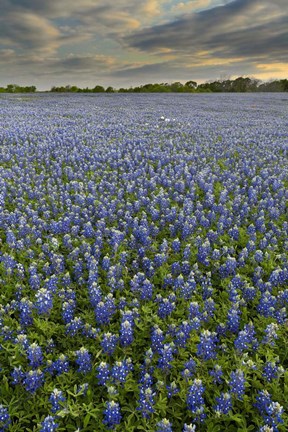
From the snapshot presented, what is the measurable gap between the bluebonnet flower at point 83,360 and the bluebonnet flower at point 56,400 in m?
0.38

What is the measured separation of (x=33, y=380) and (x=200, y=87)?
246ft

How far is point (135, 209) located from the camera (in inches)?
281

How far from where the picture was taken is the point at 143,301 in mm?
4531

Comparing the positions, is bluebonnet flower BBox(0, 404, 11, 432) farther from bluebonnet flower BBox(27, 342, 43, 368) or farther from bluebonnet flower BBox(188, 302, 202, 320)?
bluebonnet flower BBox(188, 302, 202, 320)

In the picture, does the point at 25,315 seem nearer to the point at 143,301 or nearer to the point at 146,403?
the point at 143,301

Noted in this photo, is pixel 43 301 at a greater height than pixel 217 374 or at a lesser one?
greater

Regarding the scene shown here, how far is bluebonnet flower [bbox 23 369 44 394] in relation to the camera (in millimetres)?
3076

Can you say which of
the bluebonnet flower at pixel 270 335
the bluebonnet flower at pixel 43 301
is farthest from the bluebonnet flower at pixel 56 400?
the bluebonnet flower at pixel 270 335

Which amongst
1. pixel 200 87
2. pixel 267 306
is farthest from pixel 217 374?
pixel 200 87

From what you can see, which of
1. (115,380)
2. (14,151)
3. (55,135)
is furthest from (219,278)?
(55,135)

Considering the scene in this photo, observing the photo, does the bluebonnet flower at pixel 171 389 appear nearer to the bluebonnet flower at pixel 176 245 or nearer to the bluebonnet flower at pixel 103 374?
the bluebonnet flower at pixel 103 374

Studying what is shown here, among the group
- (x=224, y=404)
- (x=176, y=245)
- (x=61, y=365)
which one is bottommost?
(x=224, y=404)

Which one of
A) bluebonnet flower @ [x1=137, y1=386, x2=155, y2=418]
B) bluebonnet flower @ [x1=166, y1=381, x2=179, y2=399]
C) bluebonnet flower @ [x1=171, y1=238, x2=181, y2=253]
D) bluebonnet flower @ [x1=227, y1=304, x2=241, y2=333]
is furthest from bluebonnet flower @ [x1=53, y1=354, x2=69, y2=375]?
bluebonnet flower @ [x1=171, y1=238, x2=181, y2=253]

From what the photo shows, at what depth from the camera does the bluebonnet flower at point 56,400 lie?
2.93m
